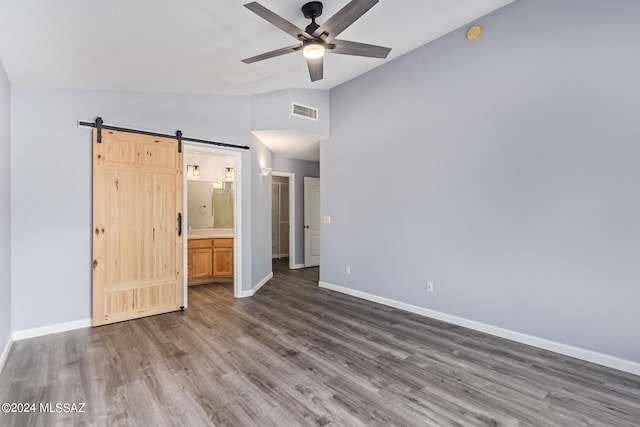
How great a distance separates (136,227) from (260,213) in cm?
199

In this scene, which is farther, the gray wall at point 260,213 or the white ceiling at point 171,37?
the gray wall at point 260,213

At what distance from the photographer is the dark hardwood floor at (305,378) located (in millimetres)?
2047

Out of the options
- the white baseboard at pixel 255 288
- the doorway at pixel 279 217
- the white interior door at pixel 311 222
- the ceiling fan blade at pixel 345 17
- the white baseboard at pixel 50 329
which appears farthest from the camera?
the doorway at pixel 279 217

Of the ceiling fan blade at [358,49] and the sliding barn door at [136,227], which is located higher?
the ceiling fan blade at [358,49]

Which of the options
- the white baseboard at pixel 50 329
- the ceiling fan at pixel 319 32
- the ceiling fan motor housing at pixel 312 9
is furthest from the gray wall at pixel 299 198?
the ceiling fan motor housing at pixel 312 9

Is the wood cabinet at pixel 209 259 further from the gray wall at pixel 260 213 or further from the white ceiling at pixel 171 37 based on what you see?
the white ceiling at pixel 171 37

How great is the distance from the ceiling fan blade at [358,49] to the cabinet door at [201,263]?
4194 mm

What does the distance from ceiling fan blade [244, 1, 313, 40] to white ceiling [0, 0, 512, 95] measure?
351 mm

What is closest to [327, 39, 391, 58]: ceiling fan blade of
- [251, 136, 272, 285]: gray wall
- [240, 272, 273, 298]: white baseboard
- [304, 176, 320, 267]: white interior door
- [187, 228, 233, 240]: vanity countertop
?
[251, 136, 272, 285]: gray wall

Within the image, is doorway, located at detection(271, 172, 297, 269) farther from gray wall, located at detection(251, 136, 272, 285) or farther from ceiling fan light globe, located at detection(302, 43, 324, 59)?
ceiling fan light globe, located at detection(302, 43, 324, 59)

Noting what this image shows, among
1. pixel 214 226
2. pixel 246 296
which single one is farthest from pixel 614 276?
pixel 214 226

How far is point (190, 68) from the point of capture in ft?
11.2

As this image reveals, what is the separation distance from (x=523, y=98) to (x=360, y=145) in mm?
2237

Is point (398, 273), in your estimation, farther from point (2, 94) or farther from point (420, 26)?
point (2, 94)
